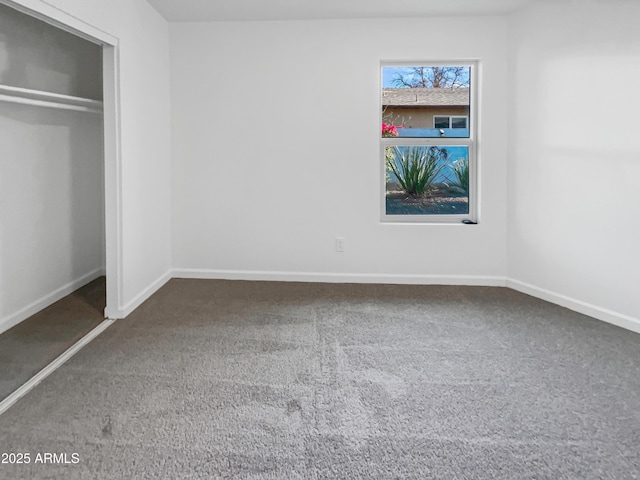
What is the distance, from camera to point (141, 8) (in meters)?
3.45

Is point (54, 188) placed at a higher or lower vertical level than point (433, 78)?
lower

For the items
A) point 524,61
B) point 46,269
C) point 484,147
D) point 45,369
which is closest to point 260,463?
point 45,369

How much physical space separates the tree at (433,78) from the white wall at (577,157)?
1.41ft

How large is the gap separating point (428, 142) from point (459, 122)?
1.09 ft

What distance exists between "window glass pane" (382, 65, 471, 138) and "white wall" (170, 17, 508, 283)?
0.17 meters

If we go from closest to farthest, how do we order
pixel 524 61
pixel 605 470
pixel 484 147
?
pixel 605 470 < pixel 524 61 < pixel 484 147

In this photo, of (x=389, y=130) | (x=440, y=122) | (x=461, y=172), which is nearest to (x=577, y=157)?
(x=461, y=172)

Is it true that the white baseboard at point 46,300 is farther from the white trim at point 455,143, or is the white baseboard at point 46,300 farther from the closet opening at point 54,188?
the white trim at point 455,143

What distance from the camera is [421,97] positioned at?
163 inches

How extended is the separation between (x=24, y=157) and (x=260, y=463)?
2.40 m

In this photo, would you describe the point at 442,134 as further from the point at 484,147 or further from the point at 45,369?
the point at 45,369

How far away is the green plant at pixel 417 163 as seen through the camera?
13.8 feet

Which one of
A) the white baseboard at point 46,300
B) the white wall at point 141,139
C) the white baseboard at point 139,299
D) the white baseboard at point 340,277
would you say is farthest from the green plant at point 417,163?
the white baseboard at point 46,300

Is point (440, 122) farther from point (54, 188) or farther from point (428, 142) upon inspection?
point (54, 188)
